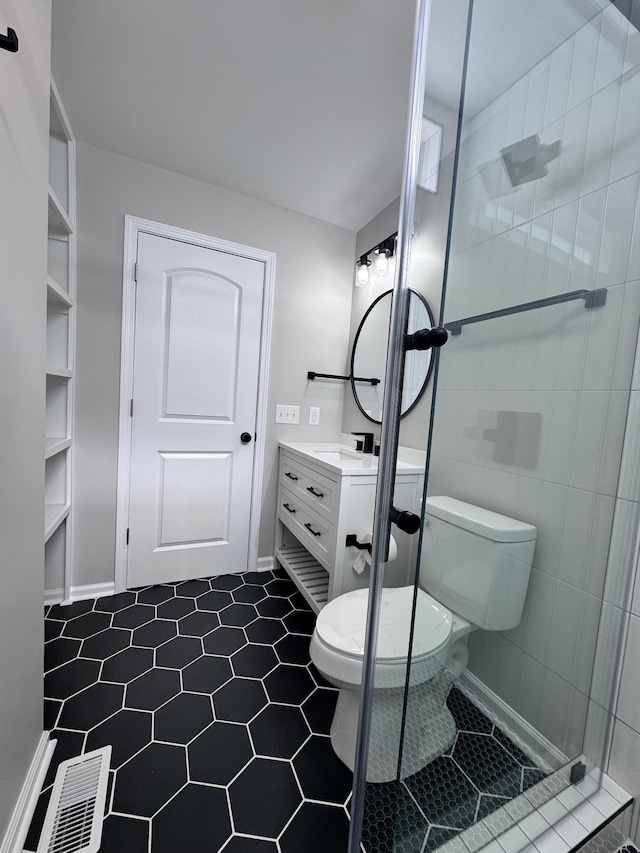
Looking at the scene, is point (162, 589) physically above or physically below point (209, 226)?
below

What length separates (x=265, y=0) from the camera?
1.10m

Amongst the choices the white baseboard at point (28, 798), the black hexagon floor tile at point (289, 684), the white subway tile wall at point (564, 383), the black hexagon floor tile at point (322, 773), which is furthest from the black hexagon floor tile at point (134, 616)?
the white subway tile wall at point (564, 383)

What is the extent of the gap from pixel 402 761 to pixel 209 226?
2.41 m

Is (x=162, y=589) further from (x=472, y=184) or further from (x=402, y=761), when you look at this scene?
(x=472, y=184)

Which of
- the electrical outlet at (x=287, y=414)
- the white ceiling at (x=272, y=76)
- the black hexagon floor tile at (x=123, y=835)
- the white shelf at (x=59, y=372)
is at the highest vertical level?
the white ceiling at (x=272, y=76)

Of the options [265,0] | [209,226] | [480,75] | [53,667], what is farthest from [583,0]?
[53,667]

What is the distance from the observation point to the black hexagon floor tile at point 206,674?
4.44ft

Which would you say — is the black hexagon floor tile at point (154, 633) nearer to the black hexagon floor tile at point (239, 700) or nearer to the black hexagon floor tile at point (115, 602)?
the black hexagon floor tile at point (115, 602)

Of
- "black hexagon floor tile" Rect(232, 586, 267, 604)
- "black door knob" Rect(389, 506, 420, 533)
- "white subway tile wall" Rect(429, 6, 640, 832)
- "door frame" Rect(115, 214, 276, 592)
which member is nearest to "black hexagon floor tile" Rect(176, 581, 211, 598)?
"black hexagon floor tile" Rect(232, 586, 267, 604)

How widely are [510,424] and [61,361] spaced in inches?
78.7

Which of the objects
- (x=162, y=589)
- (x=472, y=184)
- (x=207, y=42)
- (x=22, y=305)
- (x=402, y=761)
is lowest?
(x=162, y=589)

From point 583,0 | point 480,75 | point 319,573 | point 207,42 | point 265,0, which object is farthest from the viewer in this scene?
point 319,573

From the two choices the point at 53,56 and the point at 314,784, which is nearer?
the point at 314,784

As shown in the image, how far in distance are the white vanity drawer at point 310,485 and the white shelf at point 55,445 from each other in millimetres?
1124
